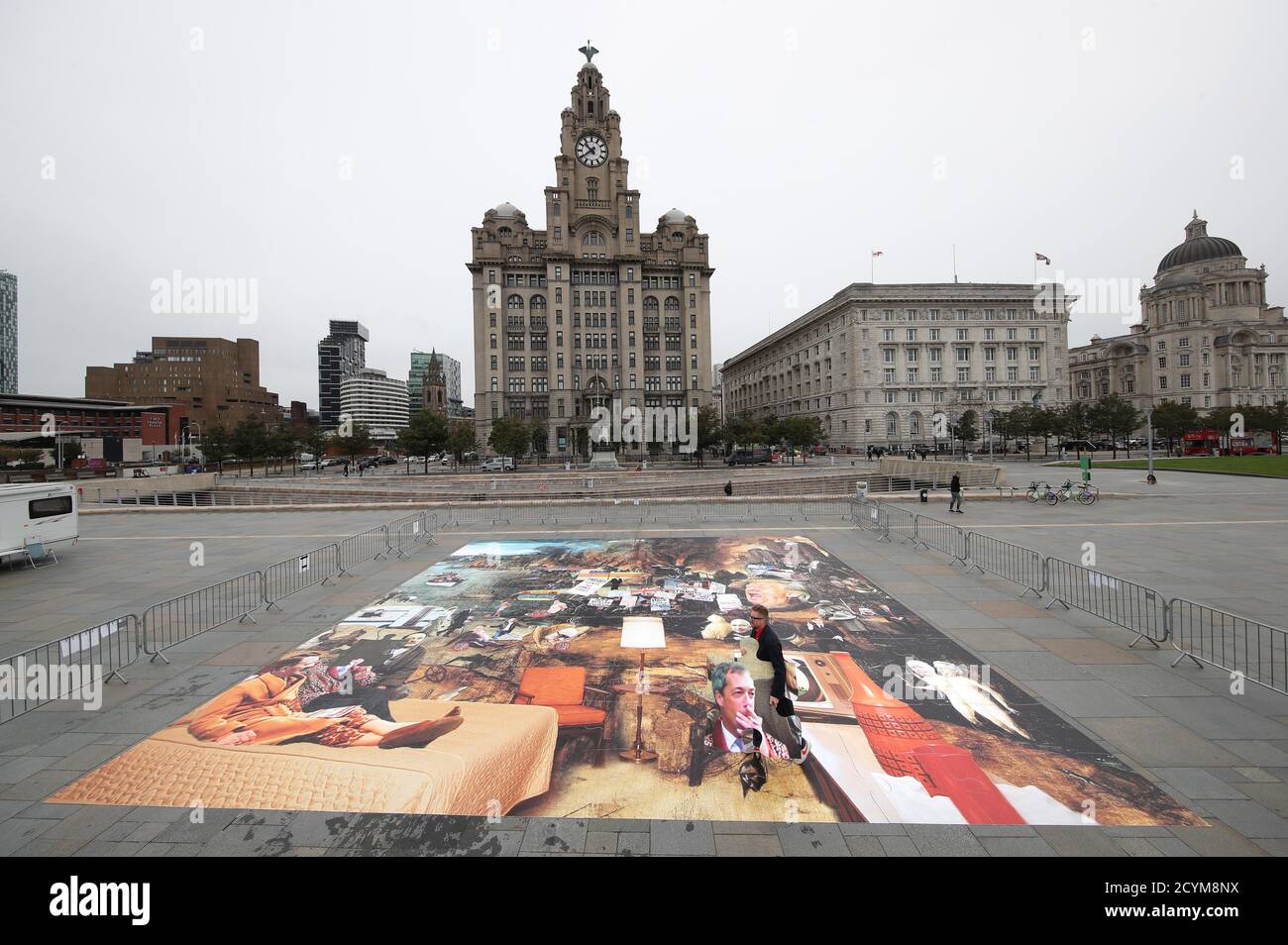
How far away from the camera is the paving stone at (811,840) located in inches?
184

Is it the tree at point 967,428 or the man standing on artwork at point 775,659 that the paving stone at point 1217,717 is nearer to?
the man standing on artwork at point 775,659

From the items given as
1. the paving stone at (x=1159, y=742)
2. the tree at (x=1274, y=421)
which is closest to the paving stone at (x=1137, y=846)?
the paving stone at (x=1159, y=742)

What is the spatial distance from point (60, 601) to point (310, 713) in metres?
9.76

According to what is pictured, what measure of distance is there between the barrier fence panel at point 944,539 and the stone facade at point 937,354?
62716mm

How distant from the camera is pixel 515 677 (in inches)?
321

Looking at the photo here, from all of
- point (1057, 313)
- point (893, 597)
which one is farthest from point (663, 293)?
point (893, 597)

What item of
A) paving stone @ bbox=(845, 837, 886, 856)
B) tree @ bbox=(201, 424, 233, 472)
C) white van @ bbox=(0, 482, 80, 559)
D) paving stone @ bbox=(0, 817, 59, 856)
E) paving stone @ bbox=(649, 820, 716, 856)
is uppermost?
tree @ bbox=(201, 424, 233, 472)

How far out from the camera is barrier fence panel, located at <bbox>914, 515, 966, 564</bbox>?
14.8 metres

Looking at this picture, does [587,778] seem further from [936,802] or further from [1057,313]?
[1057,313]

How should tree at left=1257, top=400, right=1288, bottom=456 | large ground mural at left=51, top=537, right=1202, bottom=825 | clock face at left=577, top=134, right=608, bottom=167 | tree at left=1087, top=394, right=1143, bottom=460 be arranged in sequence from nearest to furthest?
large ground mural at left=51, top=537, right=1202, bottom=825
tree at left=1257, top=400, right=1288, bottom=456
tree at left=1087, top=394, right=1143, bottom=460
clock face at left=577, top=134, right=608, bottom=167

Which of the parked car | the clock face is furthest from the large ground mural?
the clock face

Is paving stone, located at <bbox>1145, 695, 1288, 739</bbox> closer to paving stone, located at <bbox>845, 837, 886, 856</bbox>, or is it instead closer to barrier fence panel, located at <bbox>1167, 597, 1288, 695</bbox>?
barrier fence panel, located at <bbox>1167, 597, 1288, 695</bbox>

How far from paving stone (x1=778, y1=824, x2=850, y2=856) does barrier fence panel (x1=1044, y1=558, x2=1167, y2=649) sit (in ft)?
22.5
